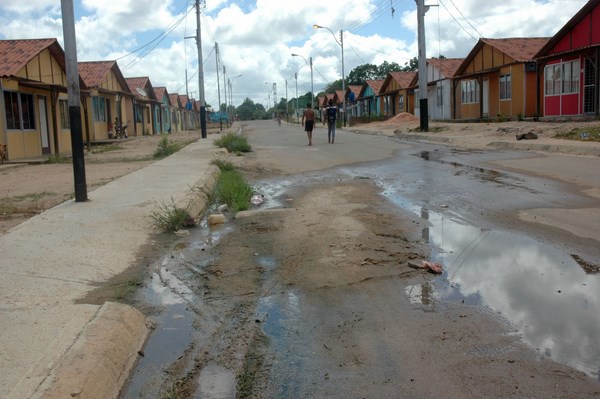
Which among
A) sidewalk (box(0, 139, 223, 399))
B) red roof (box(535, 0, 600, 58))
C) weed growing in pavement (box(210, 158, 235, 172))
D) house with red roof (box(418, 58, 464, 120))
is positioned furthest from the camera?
house with red roof (box(418, 58, 464, 120))

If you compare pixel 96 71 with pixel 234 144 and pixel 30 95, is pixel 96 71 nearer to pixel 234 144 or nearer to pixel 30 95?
pixel 30 95

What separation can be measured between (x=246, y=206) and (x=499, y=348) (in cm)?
577

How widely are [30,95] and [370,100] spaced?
47918 mm

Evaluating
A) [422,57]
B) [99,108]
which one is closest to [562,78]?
[422,57]

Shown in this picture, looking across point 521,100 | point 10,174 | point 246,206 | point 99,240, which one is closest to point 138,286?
point 99,240

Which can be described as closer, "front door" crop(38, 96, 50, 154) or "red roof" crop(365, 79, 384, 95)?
"front door" crop(38, 96, 50, 154)

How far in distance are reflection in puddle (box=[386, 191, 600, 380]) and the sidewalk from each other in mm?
2287

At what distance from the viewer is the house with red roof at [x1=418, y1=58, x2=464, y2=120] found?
40791mm

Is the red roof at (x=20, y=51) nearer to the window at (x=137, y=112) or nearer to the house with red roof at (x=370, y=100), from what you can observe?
the window at (x=137, y=112)

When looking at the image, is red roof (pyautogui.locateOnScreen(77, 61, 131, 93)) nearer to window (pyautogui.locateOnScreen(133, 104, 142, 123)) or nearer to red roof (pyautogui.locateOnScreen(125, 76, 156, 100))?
window (pyautogui.locateOnScreen(133, 104, 142, 123))

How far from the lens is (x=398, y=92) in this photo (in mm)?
52156

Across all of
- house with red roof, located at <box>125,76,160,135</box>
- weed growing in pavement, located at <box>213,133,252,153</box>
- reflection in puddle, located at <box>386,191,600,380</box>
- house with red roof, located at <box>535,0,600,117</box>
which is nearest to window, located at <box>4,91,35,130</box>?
weed growing in pavement, located at <box>213,133,252,153</box>

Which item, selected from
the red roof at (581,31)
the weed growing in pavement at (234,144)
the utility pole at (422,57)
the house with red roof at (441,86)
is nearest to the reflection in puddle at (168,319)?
the weed growing in pavement at (234,144)

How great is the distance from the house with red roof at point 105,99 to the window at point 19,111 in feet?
27.5
